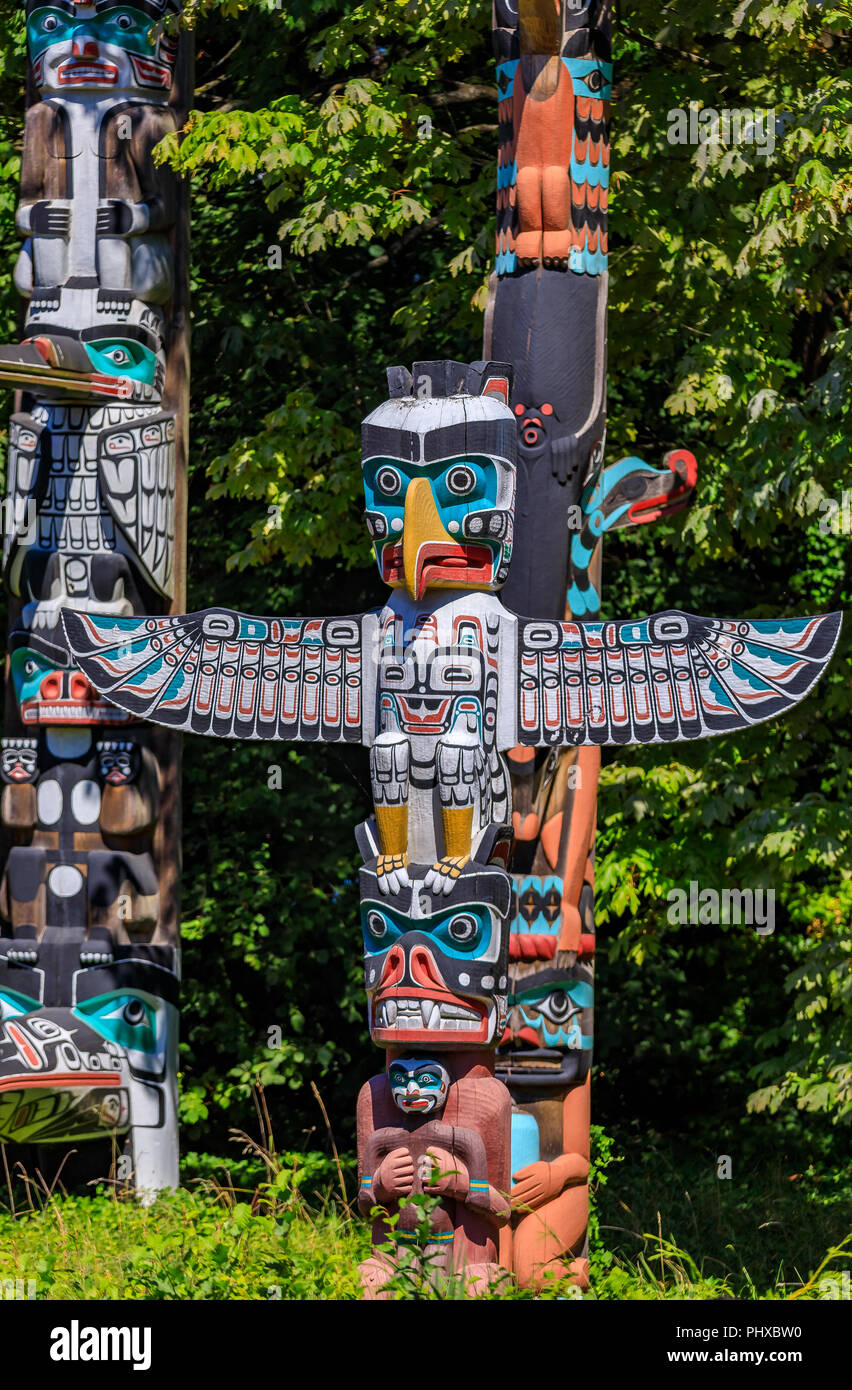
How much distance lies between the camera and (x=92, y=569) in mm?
10070

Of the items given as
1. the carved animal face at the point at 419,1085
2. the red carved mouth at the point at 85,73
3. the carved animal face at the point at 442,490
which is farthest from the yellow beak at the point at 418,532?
the red carved mouth at the point at 85,73

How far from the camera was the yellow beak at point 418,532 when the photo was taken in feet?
22.6

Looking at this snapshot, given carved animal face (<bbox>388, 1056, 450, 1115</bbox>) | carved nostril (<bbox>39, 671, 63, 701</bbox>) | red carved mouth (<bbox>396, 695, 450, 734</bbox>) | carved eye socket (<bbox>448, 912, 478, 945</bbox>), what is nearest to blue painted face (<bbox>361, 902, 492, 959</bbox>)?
carved eye socket (<bbox>448, 912, 478, 945</bbox>)

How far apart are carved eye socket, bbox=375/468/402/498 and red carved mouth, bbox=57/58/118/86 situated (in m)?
4.68

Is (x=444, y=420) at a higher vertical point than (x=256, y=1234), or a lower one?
higher

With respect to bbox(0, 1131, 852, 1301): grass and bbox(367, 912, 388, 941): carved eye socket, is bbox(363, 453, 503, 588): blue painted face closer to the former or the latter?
bbox(367, 912, 388, 941): carved eye socket

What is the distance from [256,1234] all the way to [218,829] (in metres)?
6.53

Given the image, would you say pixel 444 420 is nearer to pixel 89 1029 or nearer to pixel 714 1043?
pixel 89 1029

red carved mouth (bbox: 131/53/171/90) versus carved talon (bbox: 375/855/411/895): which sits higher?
red carved mouth (bbox: 131/53/171/90)

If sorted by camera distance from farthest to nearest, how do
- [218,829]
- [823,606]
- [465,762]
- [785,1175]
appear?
[218,829] → [785,1175] → [823,606] → [465,762]

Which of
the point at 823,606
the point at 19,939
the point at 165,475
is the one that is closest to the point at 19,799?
the point at 19,939

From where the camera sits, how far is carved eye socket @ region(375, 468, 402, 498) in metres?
6.99

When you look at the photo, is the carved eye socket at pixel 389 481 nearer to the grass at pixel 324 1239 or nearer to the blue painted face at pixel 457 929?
the blue painted face at pixel 457 929

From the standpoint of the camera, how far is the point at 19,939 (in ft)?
32.2
